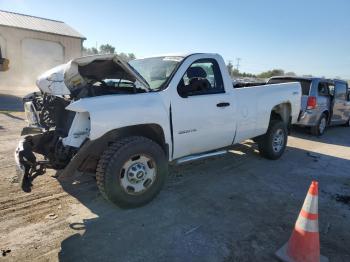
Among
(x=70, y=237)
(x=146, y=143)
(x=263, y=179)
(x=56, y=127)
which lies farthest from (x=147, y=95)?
(x=263, y=179)

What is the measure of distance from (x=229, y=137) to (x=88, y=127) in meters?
2.53

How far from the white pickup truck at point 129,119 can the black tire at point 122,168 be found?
1cm

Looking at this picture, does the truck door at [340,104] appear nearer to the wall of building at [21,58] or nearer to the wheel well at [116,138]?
the wheel well at [116,138]

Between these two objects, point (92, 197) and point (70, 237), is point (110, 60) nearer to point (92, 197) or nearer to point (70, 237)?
point (92, 197)

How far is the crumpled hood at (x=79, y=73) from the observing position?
4.13 meters

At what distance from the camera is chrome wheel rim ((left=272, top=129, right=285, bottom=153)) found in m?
6.78

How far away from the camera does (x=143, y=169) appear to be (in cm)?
415

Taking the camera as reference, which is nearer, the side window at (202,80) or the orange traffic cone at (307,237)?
the orange traffic cone at (307,237)

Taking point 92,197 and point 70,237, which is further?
point 92,197

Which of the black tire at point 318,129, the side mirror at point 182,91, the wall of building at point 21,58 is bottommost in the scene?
the black tire at point 318,129

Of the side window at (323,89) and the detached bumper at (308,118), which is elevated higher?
the side window at (323,89)

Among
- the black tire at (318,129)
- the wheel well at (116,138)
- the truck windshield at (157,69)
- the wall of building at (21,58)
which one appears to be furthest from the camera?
the wall of building at (21,58)

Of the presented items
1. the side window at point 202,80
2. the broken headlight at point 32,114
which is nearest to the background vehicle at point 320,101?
the side window at point 202,80

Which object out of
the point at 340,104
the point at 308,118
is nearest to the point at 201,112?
the point at 308,118
